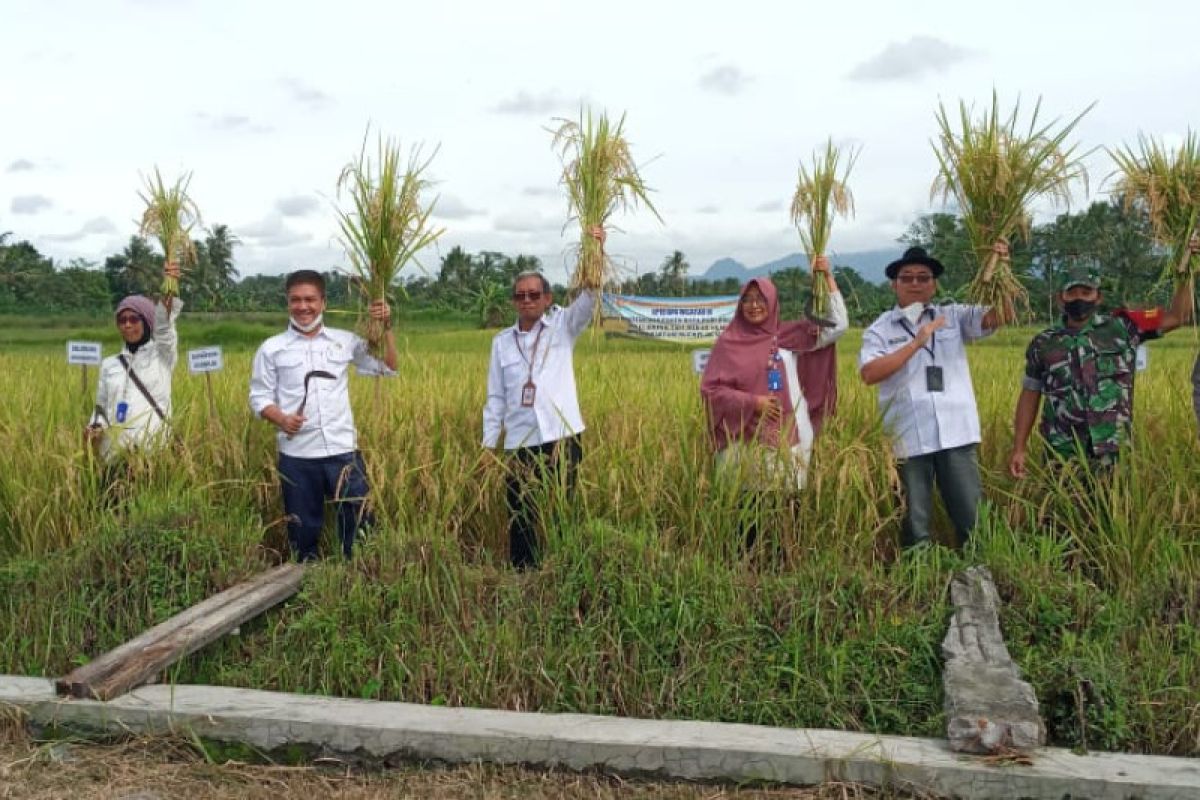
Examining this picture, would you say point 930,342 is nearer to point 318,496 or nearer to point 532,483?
point 532,483

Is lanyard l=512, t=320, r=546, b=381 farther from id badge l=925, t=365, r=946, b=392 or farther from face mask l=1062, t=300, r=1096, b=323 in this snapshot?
face mask l=1062, t=300, r=1096, b=323

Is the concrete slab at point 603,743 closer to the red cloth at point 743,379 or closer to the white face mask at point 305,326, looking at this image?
the red cloth at point 743,379

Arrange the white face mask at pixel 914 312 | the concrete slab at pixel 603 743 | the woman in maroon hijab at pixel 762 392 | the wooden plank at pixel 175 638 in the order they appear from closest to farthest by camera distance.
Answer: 1. the concrete slab at pixel 603 743
2. the wooden plank at pixel 175 638
3. the woman in maroon hijab at pixel 762 392
4. the white face mask at pixel 914 312

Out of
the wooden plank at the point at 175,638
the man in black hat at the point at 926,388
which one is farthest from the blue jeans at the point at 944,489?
the wooden plank at the point at 175,638

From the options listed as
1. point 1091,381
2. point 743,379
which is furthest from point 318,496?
point 1091,381

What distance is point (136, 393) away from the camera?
178 inches

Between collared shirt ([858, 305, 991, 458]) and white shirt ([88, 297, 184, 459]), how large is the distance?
3.17 meters

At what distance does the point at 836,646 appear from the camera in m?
3.21

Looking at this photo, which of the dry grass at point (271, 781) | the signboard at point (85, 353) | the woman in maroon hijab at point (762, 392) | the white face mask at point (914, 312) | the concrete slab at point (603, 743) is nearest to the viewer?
the concrete slab at point (603, 743)

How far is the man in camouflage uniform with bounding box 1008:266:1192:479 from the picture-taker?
376cm

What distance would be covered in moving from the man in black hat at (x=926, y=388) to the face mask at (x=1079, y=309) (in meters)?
0.28

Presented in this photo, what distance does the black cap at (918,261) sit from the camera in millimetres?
3850

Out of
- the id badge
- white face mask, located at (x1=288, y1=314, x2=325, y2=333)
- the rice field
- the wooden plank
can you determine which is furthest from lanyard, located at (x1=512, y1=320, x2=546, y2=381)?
the id badge

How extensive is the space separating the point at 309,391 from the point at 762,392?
1.81m
